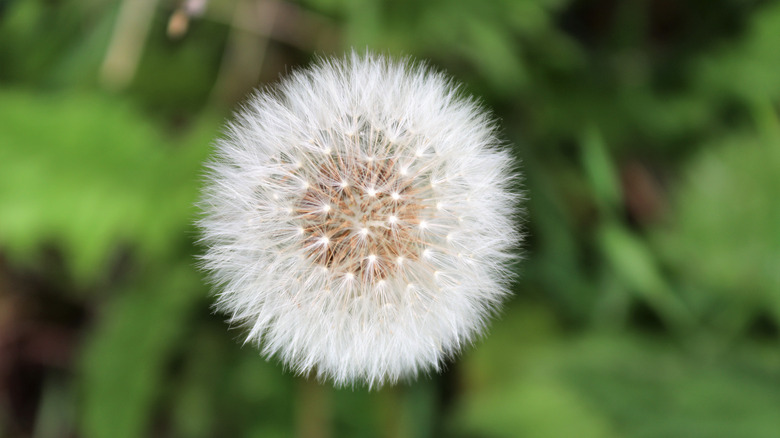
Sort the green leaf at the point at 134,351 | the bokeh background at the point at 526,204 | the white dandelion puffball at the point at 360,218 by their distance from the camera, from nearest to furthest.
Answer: the white dandelion puffball at the point at 360,218 < the bokeh background at the point at 526,204 < the green leaf at the point at 134,351

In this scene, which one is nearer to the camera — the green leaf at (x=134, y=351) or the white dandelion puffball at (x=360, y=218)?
the white dandelion puffball at (x=360, y=218)

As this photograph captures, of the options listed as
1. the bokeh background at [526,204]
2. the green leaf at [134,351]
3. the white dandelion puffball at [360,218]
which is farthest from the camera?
the green leaf at [134,351]

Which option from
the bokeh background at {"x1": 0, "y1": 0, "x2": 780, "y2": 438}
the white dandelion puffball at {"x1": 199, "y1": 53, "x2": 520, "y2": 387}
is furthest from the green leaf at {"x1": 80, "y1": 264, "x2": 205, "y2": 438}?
the white dandelion puffball at {"x1": 199, "y1": 53, "x2": 520, "y2": 387}

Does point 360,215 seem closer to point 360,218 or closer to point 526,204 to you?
point 360,218

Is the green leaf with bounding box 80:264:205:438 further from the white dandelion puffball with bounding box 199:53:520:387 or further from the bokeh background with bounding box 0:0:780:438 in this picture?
the white dandelion puffball with bounding box 199:53:520:387

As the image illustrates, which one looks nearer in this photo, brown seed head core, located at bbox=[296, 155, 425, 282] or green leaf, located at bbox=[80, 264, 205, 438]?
brown seed head core, located at bbox=[296, 155, 425, 282]

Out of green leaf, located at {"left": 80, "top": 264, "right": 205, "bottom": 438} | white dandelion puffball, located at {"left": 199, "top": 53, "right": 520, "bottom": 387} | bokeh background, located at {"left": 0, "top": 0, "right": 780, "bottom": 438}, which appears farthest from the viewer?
green leaf, located at {"left": 80, "top": 264, "right": 205, "bottom": 438}

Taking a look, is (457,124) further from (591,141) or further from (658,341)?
(658,341)

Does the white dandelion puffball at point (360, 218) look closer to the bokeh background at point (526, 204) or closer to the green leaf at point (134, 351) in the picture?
the bokeh background at point (526, 204)

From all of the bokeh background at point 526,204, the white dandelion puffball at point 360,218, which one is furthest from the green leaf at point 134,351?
the white dandelion puffball at point 360,218
